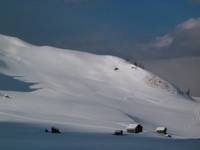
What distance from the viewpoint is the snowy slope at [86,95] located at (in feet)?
229

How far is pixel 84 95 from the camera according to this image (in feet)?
353

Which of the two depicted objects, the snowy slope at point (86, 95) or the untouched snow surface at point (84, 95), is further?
the snowy slope at point (86, 95)

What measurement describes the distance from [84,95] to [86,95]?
2.80 ft

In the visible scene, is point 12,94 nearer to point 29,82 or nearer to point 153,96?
point 29,82

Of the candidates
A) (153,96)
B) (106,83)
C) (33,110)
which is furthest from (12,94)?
(153,96)

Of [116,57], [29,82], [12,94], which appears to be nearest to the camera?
[12,94]

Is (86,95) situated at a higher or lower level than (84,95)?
higher

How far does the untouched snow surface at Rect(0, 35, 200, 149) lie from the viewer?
68375 millimetres

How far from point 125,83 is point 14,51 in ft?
134

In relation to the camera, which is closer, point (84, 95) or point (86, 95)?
point (84, 95)

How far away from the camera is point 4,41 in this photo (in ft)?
504

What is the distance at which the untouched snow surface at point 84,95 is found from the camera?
68375mm

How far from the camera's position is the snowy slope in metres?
69.9

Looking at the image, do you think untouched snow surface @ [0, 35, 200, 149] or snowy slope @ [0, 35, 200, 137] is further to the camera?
snowy slope @ [0, 35, 200, 137]
